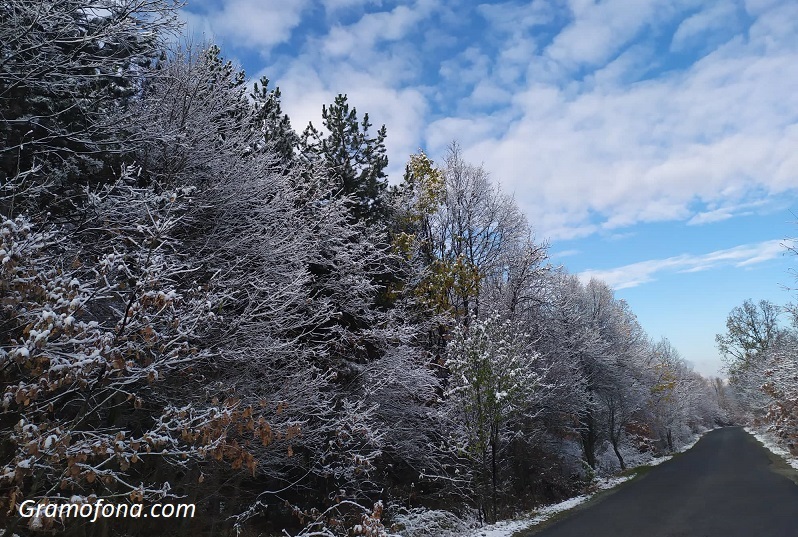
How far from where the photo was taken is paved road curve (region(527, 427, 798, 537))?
1170 cm

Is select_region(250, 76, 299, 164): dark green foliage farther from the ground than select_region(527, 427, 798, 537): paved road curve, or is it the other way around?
select_region(250, 76, 299, 164): dark green foliage

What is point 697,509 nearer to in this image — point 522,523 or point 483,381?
point 522,523

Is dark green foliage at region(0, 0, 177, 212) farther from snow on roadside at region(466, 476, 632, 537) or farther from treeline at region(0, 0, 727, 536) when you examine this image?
snow on roadside at region(466, 476, 632, 537)

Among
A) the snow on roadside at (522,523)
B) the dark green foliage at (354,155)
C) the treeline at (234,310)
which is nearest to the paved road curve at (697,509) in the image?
the snow on roadside at (522,523)

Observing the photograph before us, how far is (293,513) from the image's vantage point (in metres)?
11.9

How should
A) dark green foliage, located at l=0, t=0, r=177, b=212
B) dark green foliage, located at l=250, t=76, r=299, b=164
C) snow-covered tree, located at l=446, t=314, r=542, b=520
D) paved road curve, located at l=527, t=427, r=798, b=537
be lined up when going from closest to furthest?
1. dark green foliage, located at l=0, t=0, r=177, b=212
2. paved road curve, located at l=527, t=427, r=798, b=537
3. snow-covered tree, located at l=446, t=314, r=542, b=520
4. dark green foliage, located at l=250, t=76, r=299, b=164

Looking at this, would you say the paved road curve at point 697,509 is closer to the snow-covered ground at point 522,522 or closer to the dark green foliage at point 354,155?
the snow-covered ground at point 522,522

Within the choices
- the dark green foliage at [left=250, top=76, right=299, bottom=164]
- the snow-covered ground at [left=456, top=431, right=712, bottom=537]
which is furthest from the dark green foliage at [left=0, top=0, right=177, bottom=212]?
the snow-covered ground at [left=456, top=431, right=712, bottom=537]

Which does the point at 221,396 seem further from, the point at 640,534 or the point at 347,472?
the point at 640,534

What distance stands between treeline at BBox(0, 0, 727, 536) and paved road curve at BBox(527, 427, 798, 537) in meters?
3.04

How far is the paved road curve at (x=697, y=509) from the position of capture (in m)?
11.7

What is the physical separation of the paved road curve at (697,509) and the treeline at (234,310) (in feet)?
9.96

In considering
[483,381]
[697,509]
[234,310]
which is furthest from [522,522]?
[234,310]

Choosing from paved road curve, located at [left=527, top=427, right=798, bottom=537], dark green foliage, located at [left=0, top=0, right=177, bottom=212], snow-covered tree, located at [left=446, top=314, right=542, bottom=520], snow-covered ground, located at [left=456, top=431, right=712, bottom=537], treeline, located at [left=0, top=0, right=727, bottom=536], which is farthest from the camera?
snow-covered tree, located at [left=446, top=314, right=542, bottom=520]
